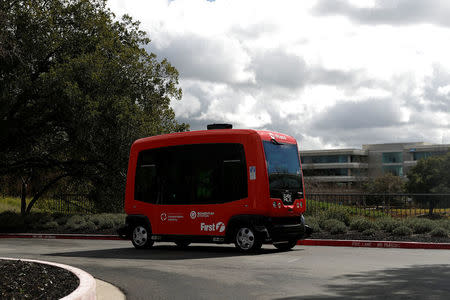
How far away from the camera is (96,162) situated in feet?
92.5

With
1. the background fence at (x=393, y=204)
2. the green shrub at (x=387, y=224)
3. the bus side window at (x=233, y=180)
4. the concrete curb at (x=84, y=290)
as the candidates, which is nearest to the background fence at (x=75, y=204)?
the background fence at (x=393, y=204)

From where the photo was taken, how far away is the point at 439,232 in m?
17.8

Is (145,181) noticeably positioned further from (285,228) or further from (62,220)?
(62,220)

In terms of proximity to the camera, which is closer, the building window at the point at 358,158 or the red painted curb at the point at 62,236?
the red painted curb at the point at 62,236

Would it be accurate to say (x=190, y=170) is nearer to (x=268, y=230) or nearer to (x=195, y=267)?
(x=268, y=230)

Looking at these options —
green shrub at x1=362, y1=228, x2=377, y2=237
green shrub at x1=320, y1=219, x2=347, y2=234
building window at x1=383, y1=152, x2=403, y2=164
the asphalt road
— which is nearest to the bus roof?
the asphalt road

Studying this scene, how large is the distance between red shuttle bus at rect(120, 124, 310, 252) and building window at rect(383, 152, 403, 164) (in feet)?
366

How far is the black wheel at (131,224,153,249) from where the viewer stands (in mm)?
16578

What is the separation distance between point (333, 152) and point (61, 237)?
110 metres

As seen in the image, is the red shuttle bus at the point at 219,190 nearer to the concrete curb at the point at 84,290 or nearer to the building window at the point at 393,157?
the concrete curb at the point at 84,290

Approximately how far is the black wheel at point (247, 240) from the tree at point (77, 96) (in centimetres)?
1134

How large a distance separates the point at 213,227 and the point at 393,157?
113 meters

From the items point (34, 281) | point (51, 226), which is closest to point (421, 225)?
point (34, 281)

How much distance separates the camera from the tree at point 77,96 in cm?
2488
